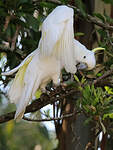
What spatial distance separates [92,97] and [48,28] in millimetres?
351

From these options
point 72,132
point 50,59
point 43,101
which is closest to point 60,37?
point 50,59

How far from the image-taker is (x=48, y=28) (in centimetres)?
171

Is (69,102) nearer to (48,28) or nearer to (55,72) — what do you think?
(55,72)

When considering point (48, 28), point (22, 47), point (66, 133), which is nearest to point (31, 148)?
point (66, 133)

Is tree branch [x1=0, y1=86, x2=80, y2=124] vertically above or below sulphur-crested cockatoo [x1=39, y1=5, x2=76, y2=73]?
below

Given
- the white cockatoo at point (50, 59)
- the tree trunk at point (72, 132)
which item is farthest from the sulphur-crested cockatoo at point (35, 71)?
the tree trunk at point (72, 132)

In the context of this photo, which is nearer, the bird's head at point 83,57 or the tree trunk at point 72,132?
the bird's head at point 83,57

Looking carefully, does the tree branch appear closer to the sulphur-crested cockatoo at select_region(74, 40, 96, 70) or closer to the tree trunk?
the sulphur-crested cockatoo at select_region(74, 40, 96, 70)

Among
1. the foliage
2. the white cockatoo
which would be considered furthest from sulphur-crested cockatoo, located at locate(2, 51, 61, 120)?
the foliage

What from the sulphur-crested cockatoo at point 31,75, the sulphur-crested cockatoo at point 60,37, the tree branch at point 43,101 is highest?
the sulphur-crested cockatoo at point 60,37

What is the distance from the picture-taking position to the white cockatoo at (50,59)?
1705 millimetres

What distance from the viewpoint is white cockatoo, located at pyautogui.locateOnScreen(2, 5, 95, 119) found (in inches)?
67.1

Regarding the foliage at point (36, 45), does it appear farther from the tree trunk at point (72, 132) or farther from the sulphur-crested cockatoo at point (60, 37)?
the tree trunk at point (72, 132)

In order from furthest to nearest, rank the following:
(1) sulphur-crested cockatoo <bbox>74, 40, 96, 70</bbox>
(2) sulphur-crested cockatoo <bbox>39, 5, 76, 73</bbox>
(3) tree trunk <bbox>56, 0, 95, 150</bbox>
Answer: (3) tree trunk <bbox>56, 0, 95, 150</bbox> < (1) sulphur-crested cockatoo <bbox>74, 40, 96, 70</bbox> < (2) sulphur-crested cockatoo <bbox>39, 5, 76, 73</bbox>
